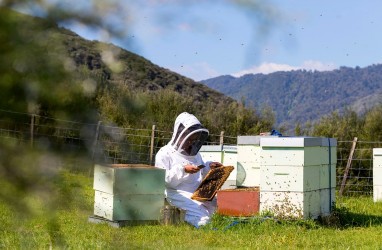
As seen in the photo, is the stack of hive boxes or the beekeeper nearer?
the stack of hive boxes

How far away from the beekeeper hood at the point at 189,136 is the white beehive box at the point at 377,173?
15.0 feet

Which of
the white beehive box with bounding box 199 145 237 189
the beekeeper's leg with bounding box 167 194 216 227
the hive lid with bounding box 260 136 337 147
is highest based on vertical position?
the hive lid with bounding box 260 136 337 147

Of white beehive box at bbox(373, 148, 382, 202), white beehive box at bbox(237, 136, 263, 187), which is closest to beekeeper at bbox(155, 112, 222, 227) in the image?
white beehive box at bbox(237, 136, 263, 187)

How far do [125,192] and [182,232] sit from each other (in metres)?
6.78

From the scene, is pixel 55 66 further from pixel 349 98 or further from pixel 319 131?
pixel 349 98

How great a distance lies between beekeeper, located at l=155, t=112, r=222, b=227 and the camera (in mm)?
8914

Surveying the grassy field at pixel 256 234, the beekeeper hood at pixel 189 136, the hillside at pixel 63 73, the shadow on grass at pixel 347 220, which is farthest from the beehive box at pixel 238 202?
the hillside at pixel 63 73

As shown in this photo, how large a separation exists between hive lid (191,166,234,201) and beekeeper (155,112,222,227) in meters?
0.10

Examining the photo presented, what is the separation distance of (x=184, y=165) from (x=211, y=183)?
1.38ft

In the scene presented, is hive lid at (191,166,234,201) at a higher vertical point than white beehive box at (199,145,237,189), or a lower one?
lower

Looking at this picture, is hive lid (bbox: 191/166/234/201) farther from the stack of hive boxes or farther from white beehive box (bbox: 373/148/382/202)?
white beehive box (bbox: 373/148/382/202)

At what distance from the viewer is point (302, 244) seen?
714cm

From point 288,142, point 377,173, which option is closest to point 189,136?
point 288,142

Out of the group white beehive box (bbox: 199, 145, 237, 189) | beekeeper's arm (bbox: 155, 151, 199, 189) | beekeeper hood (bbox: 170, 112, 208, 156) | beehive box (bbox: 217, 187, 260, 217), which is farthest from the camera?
white beehive box (bbox: 199, 145, 237, 189)
